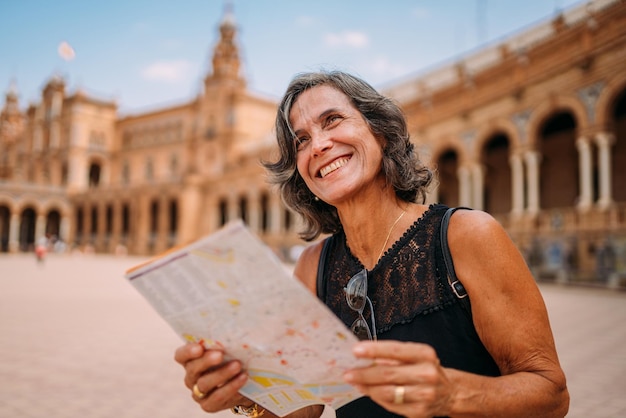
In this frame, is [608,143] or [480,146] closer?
[608,143]

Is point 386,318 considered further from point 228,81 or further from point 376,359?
point 228,81

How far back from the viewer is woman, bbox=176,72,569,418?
1133 mm

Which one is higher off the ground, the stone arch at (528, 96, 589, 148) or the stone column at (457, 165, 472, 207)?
the stone arch at (528, 96, 589, 148)

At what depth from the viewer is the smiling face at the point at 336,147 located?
1681 millimetres

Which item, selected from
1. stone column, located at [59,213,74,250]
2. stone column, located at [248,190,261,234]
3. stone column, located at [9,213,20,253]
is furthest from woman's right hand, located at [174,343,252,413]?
stone column, located at [59,213,74,250]

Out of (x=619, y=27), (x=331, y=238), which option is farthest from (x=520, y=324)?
(x=619, y=27)

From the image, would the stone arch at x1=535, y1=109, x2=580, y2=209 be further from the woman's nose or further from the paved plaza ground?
the woman's nose

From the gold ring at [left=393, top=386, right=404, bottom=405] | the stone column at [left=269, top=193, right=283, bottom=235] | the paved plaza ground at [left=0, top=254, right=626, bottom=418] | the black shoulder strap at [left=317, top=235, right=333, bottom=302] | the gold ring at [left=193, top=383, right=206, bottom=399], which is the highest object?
the stone column at [left=269, top=193, right=283, bottom=235]

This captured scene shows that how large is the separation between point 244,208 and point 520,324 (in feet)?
140

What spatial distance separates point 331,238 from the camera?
6.49 ft

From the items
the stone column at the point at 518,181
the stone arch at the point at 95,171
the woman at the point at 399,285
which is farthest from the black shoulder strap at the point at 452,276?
the stone arch at the point at 95,171

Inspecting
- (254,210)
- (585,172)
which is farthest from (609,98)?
(254,210)

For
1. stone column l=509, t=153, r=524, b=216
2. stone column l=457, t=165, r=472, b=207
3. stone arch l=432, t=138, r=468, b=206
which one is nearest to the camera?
stone column l=509, t=153, r=524, b=216

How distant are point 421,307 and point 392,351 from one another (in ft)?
1.51
